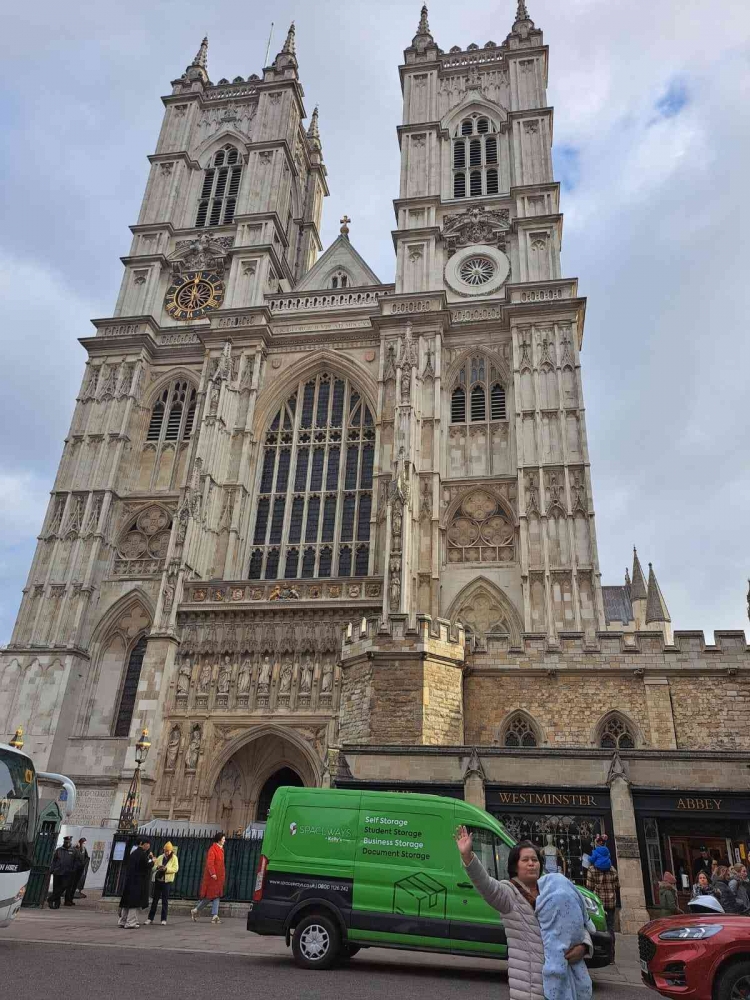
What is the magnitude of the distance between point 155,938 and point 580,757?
287 inches

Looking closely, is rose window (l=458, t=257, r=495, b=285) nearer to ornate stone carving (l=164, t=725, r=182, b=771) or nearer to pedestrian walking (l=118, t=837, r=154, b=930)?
ornate stone carving (l=164, t=725, r=182, b=771)

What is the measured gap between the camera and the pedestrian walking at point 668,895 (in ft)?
35.1

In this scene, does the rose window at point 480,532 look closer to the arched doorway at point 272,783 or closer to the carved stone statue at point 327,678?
the carved stone statue at point 327,678

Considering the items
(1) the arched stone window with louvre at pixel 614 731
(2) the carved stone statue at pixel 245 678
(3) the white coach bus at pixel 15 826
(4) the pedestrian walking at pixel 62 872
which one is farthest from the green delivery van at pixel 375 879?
(2) the carved stone statue at pixel 245 678

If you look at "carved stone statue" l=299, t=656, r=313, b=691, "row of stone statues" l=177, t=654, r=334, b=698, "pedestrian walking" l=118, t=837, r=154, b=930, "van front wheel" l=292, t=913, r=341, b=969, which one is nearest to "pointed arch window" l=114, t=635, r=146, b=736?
"row of stone statues" l=177, t=654, r=334, b=698

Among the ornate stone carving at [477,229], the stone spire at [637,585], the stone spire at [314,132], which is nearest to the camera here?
the ornate stone carving at [477,229]

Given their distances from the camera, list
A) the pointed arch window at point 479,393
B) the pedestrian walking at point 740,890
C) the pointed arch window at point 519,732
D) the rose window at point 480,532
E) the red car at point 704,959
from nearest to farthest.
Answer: the red car at point 704,959 < the pedestrian walking at point 740,890 < the pointed arch window at point 519,732 < the rose window at point 480,532 < the pointed arch window at point 479,393

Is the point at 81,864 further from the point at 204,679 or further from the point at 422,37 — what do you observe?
the point at 422,37

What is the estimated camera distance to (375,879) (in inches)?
309

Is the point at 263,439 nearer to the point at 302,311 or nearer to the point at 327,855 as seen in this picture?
the point at 302,311

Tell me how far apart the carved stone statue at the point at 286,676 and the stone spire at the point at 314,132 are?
33.1 meters

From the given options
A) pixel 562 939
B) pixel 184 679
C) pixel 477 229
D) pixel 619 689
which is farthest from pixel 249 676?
pixel 477 229

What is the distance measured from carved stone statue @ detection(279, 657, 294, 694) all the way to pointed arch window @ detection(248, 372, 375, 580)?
4.15 meters

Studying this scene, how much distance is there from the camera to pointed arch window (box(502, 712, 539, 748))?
54.9 ft
